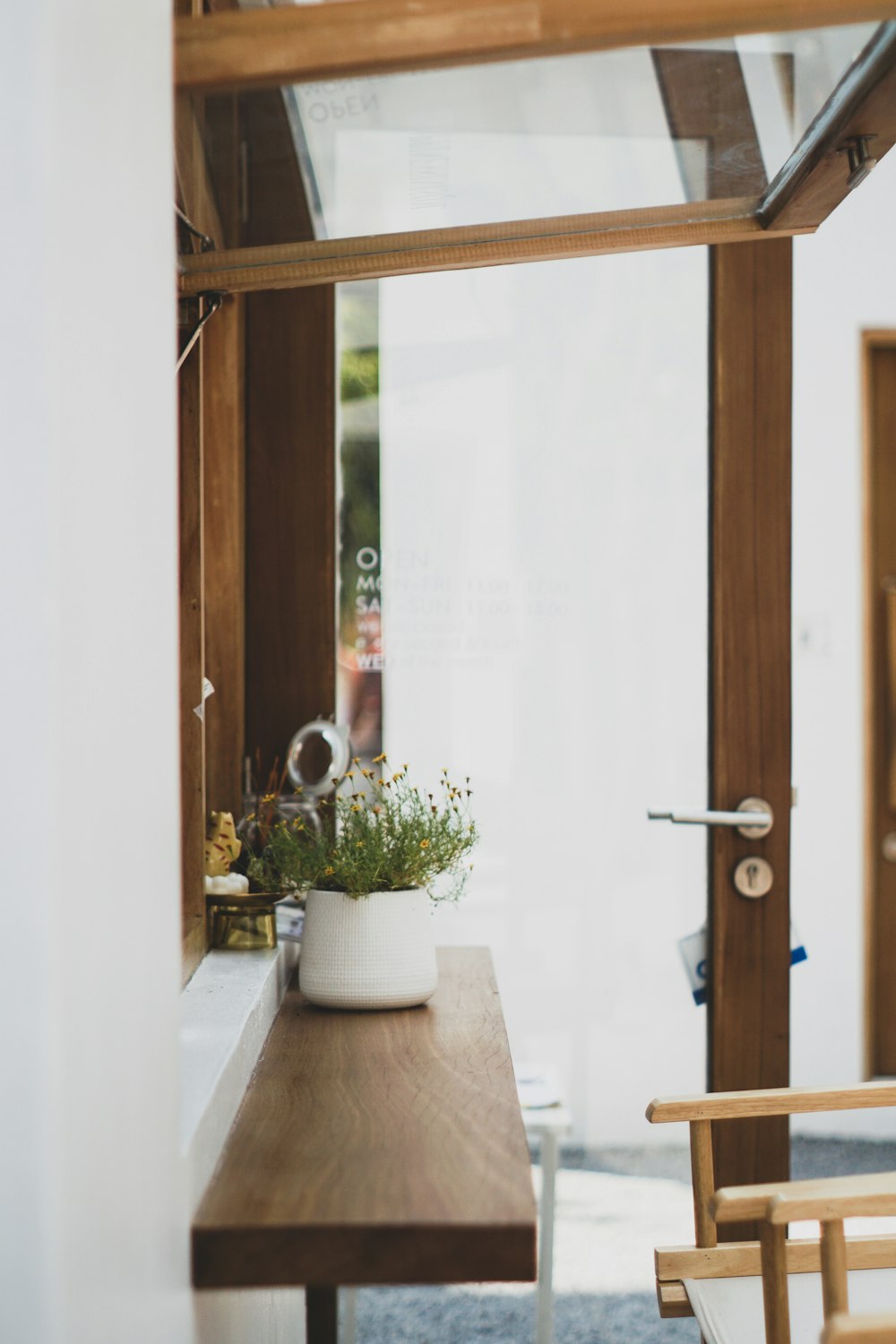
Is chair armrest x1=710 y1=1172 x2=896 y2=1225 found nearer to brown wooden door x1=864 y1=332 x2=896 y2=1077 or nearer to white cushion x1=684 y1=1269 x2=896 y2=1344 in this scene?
white cushion x1=684 y1=1269 x2=896 y2=1344

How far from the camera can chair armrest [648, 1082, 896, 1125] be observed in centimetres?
155

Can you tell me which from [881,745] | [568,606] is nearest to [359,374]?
[568,606]

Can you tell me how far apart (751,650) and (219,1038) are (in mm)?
1149

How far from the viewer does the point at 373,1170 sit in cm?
115

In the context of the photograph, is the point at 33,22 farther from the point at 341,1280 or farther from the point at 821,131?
the point at 341,1280

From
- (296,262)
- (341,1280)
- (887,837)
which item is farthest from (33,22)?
(887,837)

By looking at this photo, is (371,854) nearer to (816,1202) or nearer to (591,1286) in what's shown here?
(816,1202)

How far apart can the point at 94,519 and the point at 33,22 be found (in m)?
0.30

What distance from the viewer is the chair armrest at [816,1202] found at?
117 centimetres

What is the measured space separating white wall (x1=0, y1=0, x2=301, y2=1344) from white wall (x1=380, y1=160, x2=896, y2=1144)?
1.11 meters

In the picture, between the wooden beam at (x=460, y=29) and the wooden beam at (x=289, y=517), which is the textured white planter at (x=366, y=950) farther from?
the wooden beam at (x=460, y=29)

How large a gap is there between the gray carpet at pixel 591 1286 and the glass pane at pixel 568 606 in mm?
87

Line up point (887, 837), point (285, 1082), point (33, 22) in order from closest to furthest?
point (33, 22) → point (285, 1082) → point (887, 837)

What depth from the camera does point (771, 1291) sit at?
49.5 inches
